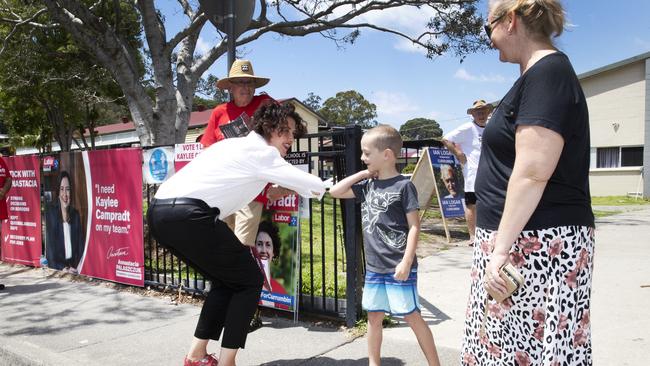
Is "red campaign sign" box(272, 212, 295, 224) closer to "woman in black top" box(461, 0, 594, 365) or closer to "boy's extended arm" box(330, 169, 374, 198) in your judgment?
"boy's extended arm" box(330, 169, 374, 198)

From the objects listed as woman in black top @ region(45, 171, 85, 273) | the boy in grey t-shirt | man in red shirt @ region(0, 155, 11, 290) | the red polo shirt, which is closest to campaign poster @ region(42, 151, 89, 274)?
woman in black top @ region(45, 171, 85, 273)

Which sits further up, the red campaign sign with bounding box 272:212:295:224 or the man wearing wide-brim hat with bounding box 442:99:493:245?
the man wearing wide-brim hat with bounding box 442:99:493:245

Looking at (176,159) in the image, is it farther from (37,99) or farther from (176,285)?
(37,99)

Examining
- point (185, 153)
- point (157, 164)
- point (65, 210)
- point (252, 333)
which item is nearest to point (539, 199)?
point (252, 333)

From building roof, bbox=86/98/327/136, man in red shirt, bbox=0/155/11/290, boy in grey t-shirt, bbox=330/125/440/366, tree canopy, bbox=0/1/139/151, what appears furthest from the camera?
building roof, bbox=86/98/327/136

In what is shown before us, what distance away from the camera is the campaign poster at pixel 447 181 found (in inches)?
369

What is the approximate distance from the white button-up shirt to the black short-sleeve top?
128 centimetres

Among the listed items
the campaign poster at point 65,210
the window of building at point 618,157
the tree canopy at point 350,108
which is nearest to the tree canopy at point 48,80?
the campaign poster at point 65,210

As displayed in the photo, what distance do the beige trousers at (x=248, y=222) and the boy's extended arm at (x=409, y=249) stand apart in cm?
167

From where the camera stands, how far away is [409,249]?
9.85 feet

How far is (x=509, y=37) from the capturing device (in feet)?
6.80

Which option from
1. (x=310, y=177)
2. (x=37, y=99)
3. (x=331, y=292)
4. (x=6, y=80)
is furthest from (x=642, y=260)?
(x=37, y=99)

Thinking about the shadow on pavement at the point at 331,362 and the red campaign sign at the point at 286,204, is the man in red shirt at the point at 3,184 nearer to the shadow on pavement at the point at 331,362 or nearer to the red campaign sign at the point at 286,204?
the red campaign sign at the point at 286,204

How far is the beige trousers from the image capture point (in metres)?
4.32
